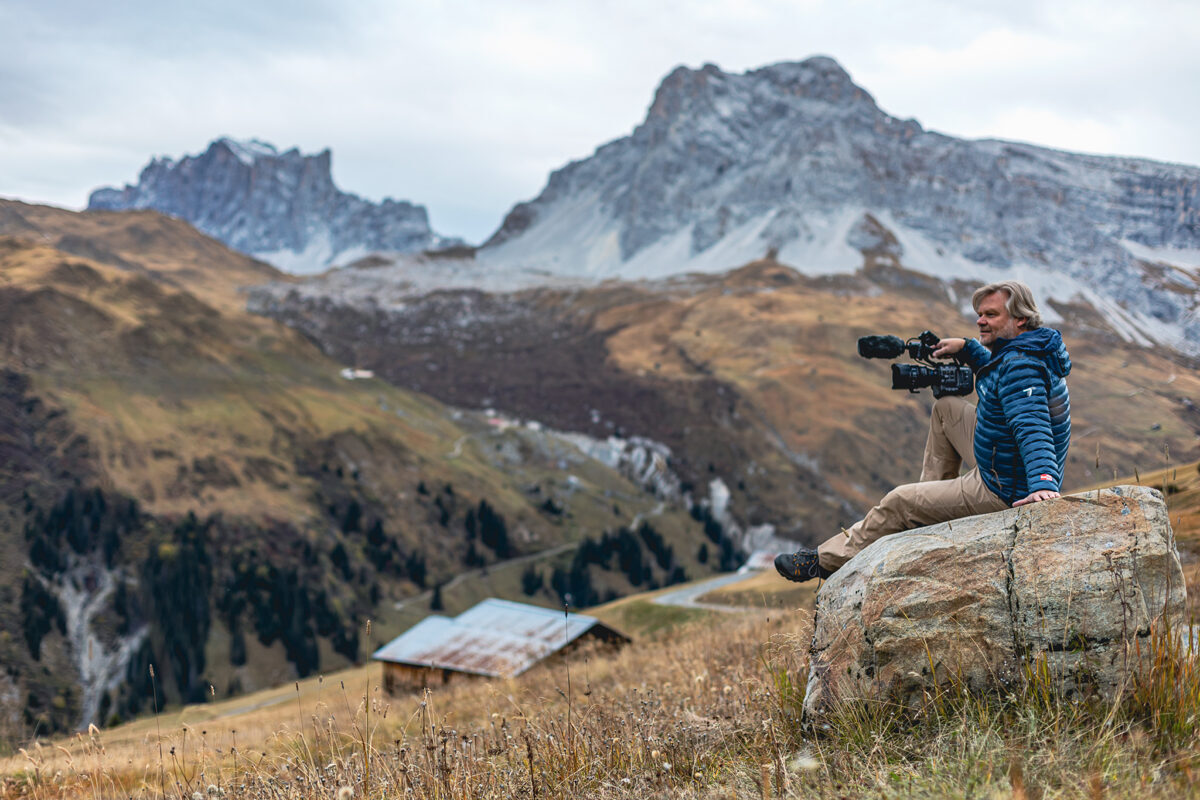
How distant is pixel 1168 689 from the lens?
513 cm

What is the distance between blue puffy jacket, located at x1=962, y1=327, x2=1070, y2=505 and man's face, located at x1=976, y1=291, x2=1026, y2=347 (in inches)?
4.3

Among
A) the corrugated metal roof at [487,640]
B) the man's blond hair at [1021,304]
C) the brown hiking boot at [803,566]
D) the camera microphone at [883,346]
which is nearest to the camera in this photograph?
the man's blond hair at [1021,304]

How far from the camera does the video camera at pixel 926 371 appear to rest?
717cm

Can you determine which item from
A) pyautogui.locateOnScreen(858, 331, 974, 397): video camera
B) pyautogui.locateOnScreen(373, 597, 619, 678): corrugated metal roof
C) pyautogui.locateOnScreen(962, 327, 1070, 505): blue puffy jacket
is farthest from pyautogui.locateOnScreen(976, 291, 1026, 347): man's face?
pyautogui.locateOnScreen(373, 597, 619, 678): corrugated metal roof

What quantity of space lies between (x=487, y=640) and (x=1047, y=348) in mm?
31618

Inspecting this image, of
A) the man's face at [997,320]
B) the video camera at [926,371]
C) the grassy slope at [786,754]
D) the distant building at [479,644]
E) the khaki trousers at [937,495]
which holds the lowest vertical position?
the distant building at [479,644]

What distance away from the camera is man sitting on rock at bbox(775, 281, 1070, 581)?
6297mm

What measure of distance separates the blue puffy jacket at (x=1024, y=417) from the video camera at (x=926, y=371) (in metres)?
0.35

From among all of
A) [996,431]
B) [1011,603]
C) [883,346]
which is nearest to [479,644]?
[883,346]

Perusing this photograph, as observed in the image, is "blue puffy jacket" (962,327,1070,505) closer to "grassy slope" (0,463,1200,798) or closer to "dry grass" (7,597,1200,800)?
"grassy slope" (0,463,1200,798)

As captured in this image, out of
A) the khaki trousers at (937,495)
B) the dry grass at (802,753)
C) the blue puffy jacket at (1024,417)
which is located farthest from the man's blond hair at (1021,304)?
the dry grass at (802,753)

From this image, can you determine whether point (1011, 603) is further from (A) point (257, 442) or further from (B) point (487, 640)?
(A) point (257, 442)

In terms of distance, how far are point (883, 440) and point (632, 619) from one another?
426 ft

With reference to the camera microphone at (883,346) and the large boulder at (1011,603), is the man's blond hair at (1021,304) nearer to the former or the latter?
the camera microphone at (883,346)
